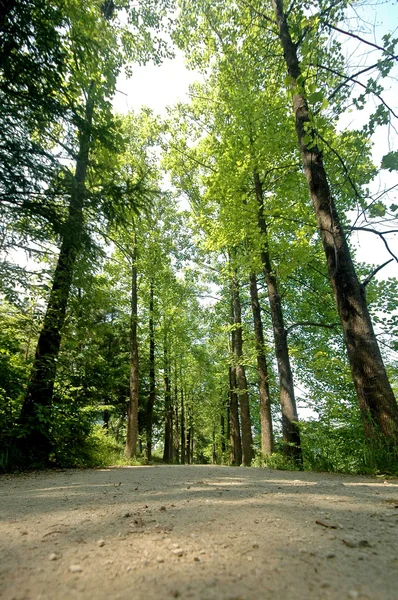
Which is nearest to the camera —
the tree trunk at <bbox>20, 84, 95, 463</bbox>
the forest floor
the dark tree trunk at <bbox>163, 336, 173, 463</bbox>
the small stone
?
the forest floor

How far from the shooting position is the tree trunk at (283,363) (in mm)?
7782

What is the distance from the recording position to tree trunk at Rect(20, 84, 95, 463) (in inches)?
218

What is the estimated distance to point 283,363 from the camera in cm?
877

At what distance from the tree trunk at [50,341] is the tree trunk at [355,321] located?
3.96 meters

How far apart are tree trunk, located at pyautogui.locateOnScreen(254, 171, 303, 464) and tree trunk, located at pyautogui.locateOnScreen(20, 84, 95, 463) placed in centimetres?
501

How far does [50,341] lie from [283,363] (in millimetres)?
6098

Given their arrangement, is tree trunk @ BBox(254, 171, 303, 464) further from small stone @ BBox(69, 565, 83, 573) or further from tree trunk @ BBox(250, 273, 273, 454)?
small stone @ BBox(69, 565, 83, 573)

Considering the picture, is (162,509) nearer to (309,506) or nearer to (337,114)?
(309,506)

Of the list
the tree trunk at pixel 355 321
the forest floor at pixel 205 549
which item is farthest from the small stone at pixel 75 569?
the tree trunk at pixel 355 321

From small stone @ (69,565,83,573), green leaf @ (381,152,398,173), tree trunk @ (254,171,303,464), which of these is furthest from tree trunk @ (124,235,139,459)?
small stone @ (69,565,83,573)

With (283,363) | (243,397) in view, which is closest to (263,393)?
(283,363)

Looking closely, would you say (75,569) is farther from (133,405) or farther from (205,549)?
(133,405)

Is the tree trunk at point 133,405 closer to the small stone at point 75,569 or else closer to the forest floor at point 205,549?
the forest floor at point 205,549

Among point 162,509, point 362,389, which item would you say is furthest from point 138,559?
point 362,389
